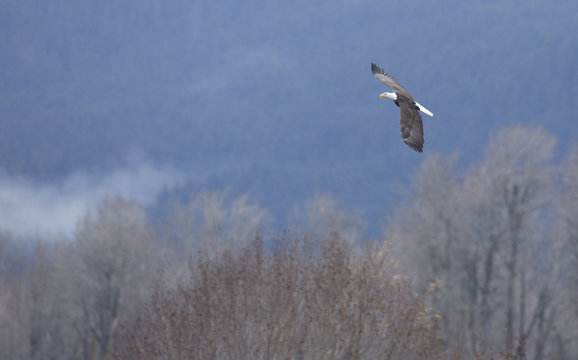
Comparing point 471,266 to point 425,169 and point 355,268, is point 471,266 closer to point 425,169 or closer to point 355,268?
point 425,169

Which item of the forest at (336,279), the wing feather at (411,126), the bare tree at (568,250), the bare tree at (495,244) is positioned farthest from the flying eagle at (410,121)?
the bare tree at (495,244)

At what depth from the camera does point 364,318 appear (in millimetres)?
19516

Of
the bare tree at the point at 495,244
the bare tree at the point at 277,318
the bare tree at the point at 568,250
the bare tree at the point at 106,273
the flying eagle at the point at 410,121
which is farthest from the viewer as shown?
the bare tree at the point at 106,273

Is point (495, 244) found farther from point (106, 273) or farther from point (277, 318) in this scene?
point (277, 318)

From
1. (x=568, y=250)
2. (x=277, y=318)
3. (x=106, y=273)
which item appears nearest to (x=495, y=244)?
(x=568, y=250)

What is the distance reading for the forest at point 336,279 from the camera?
19.1 m

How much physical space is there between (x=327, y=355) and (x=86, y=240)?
36194mm

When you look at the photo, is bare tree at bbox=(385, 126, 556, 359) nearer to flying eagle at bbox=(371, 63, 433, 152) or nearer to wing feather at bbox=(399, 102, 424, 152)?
flying eagle at bbox=(371, 63, 433, 152)

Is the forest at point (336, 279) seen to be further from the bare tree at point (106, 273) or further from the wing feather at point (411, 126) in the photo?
the wing feather at point (411, 126)

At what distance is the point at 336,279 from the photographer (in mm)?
20156

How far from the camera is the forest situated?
1914 cm

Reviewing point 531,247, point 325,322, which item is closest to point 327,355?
point 325,322

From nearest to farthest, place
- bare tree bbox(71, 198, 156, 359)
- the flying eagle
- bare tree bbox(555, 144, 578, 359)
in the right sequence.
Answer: the flying eagle, bare tree bbox(555, 144, 578, 359), bare tree bbox(71, 198, 156, 359)

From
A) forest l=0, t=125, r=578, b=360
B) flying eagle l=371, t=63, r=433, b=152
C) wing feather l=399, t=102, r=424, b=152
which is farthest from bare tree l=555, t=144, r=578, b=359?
wing feather l=399, t=102, r=424, b=152
